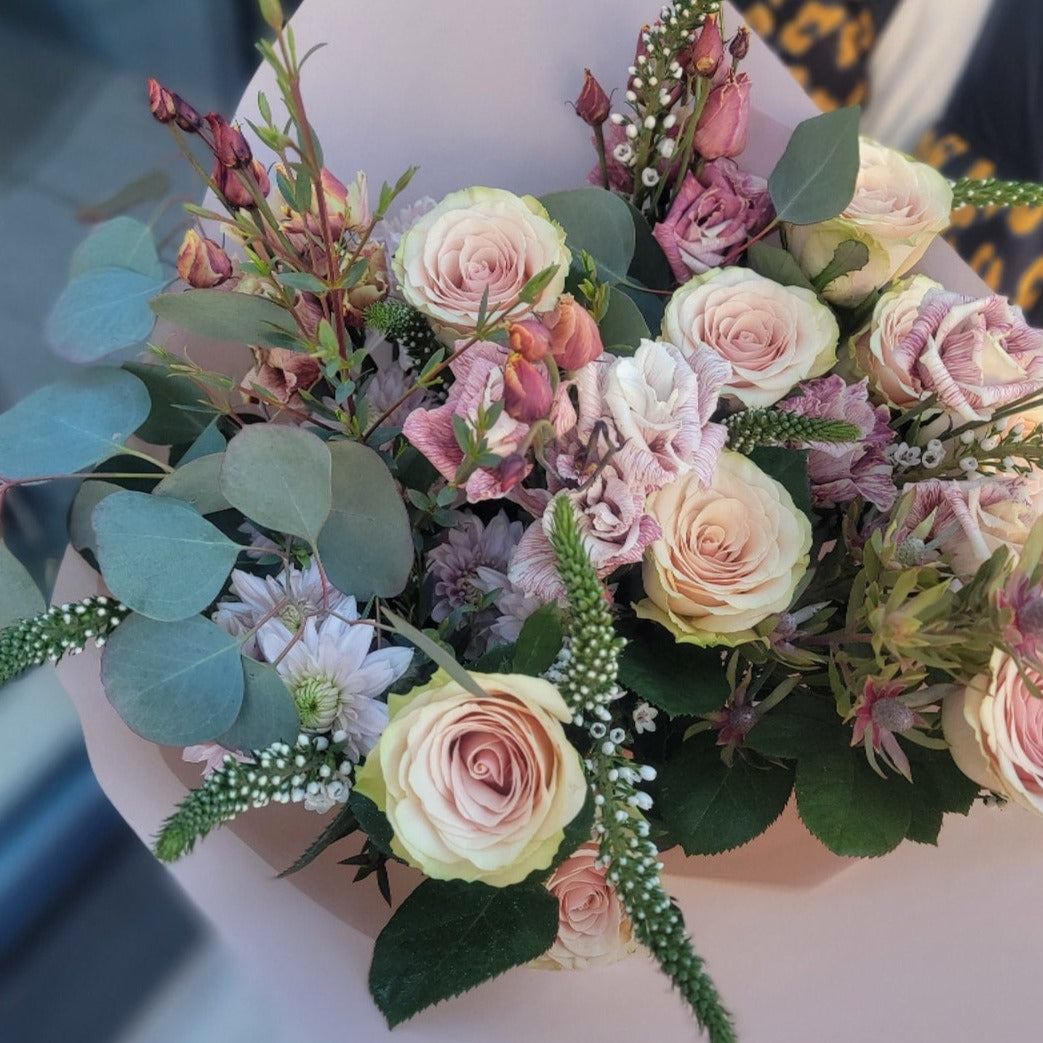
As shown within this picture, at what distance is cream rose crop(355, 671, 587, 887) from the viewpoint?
0.44 m

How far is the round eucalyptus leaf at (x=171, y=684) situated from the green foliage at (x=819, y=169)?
1.67 feet

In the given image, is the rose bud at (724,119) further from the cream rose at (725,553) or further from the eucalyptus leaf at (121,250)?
the eucalyptus leaf at (121,250)

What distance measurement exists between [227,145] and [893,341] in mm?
455

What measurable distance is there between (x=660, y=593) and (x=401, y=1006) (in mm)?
338

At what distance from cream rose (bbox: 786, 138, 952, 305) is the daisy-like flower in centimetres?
44

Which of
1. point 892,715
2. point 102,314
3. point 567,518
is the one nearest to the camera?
point 567,518

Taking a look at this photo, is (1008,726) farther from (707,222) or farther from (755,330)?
(707,222)

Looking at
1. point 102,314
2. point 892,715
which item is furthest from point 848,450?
point 102,314

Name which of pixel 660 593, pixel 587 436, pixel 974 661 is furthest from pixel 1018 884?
pixel 587 436

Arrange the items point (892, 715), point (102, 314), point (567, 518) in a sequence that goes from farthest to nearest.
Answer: point (102, 314) < point (892, 715) < point (567, 518)

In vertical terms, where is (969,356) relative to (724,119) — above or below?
below

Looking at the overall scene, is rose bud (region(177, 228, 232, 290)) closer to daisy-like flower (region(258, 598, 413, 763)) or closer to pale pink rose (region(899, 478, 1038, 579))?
daisy-like flower (region(258, 598, 413, 763))

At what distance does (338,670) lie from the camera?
1.90 feet

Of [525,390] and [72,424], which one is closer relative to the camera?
[525,390]
